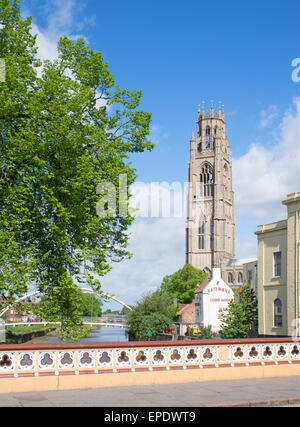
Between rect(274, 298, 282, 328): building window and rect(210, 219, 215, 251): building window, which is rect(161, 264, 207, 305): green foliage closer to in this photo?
rect(210, 219, 215, 251): building window

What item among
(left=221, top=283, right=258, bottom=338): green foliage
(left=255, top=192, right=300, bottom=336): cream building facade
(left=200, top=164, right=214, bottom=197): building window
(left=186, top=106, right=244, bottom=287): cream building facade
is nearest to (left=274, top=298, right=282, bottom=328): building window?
(left=255, top=192, right=300, bottom=336): cream building facade

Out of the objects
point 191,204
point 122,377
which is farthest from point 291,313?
point 191,204

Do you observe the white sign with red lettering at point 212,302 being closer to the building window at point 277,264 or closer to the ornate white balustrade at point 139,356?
the building window at point 277,264

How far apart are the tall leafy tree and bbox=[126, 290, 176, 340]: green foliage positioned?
38.5m

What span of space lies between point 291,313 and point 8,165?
27163mm

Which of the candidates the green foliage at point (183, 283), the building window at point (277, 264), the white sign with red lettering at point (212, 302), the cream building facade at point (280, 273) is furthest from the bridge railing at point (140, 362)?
the green foliage at point (183, 283)

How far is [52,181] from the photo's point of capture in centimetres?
2181

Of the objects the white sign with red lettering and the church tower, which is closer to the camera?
the white sign with red lettering

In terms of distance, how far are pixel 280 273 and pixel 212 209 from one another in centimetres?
11010

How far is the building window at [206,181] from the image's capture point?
15262 centimetres

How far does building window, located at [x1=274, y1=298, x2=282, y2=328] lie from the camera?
135 feet

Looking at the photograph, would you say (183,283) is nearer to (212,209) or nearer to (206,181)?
(212,209)

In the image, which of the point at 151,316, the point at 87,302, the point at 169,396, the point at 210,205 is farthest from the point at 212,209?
the point at 169,396

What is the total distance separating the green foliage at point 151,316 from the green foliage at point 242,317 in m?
16.7
